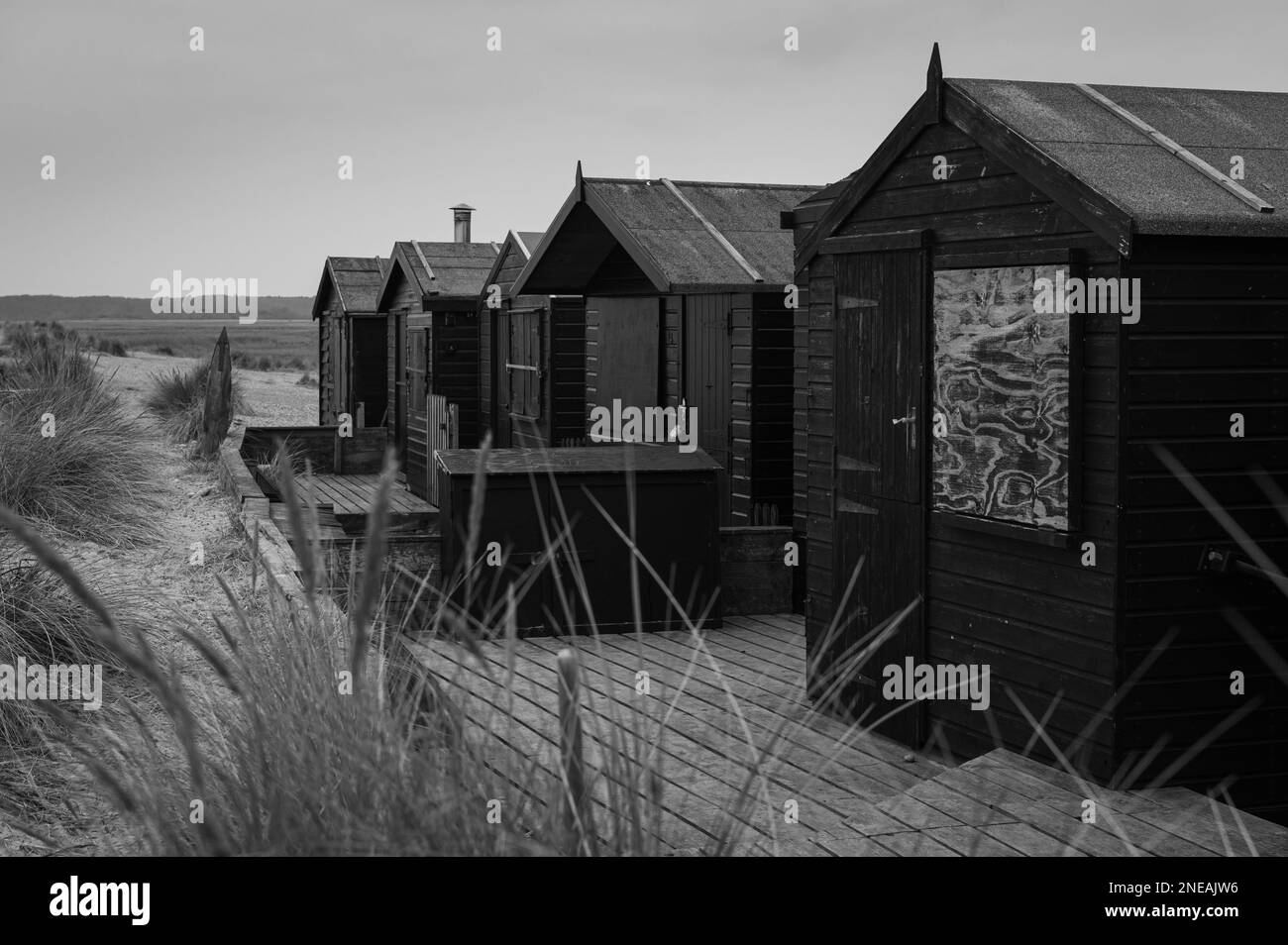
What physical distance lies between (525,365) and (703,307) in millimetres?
5664

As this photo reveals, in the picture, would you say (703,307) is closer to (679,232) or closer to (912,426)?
(679,232)

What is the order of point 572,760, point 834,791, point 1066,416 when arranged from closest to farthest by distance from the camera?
1. point 572,760
2. point 1066,416
3. point 834,791

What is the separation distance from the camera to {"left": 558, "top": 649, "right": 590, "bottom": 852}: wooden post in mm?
2607

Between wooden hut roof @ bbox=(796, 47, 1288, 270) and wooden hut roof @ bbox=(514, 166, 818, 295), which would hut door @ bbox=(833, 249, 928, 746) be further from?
wooden hut roof @ bbox=(514, 166, 818, 295)

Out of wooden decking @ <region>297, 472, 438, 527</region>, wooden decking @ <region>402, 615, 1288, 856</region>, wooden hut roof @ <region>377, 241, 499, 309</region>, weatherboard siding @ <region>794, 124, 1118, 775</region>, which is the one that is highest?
wooden hut roof @ <region>377, 241, 499, 309</region>

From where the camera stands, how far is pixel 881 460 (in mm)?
7695

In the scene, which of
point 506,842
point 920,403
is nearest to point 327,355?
point 920,403

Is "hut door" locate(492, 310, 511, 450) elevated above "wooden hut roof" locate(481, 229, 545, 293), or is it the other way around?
"wooden hut roof" locate(481, 229, 545, 293)

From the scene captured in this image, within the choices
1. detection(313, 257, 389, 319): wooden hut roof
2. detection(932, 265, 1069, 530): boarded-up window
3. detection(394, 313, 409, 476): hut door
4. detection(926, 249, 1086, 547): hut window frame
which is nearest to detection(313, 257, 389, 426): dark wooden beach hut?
detection(313, 257, 389, 319): wooden hut roof

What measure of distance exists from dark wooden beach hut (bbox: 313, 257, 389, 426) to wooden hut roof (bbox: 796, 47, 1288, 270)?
61.6 ft

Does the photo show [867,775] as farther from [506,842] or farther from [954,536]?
[506,842]

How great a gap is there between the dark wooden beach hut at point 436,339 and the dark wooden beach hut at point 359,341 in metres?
2.54

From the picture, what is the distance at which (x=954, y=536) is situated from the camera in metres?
7.16

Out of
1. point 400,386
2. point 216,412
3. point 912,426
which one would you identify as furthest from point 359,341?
point 912,426
